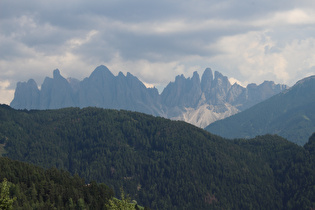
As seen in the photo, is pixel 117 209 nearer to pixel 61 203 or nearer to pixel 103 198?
pixel 61 203

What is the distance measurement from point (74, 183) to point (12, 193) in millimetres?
40246

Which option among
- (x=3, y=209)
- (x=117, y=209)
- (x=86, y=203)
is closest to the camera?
(x=3, y=209)

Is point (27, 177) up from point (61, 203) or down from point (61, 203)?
up

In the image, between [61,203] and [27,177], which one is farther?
[27,177]

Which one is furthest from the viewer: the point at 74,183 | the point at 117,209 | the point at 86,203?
the point at 74,183

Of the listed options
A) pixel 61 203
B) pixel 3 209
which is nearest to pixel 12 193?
pixel 61 203

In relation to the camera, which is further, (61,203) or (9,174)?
(9,174)

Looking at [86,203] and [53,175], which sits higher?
[53,175]

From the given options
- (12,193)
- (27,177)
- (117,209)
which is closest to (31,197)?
(12,193)

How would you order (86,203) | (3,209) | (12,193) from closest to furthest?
(3,209) → (12,193) → (86,203)

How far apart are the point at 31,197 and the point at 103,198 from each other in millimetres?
34237

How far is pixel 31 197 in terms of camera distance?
15762cm

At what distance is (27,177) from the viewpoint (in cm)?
17525

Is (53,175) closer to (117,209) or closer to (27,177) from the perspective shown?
(27,177)
